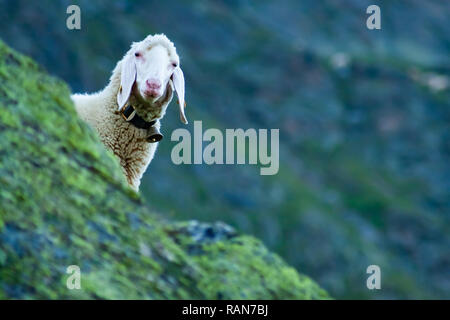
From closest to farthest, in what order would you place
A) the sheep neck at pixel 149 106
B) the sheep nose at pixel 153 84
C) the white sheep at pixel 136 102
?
the sheep nose at pixel 153 84 → the white sheep at pixel 136 102 → the sheep neck at pixel 149 106

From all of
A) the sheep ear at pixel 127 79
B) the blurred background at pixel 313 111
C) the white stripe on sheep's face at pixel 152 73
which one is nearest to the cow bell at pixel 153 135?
the white stripe on sheep's face at pixel 152 73

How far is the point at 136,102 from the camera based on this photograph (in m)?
9.52

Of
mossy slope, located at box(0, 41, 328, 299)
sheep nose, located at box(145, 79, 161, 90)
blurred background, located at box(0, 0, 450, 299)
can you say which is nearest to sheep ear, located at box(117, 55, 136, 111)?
sheep nose, located at box(145, 79, 161, 90)

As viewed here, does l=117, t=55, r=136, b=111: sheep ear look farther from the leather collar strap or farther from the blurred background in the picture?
the blurred background

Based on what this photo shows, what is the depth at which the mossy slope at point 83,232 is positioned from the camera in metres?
8.61

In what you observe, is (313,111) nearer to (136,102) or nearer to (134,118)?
(134,118)

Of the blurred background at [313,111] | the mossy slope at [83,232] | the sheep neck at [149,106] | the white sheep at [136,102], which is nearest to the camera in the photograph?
the mossy slope at [83,232]

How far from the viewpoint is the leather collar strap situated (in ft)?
31.3

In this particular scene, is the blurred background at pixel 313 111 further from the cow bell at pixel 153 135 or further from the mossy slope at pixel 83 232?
the cow bell at pixel 153 135

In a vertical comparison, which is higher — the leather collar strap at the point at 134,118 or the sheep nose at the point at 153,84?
the leather collar strap at the point at 134,118

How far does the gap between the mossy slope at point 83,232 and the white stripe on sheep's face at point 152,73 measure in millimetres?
971
